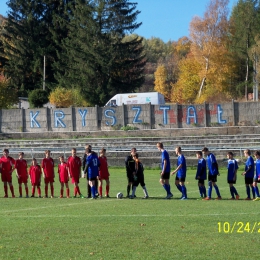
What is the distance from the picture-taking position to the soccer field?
10969 millimetres

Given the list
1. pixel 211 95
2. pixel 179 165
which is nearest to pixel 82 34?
pixel 211 95

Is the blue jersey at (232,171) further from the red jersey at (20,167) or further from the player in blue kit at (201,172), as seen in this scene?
the red jersey at (20,167)

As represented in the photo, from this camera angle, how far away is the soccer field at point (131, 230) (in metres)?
11.0

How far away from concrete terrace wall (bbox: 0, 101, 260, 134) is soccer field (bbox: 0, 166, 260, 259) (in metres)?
29.0

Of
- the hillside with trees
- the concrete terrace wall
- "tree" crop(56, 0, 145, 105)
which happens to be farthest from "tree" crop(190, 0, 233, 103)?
the concrete terrace wall

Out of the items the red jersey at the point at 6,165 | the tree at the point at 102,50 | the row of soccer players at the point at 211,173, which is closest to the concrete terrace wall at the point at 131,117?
the tree at the point at 102,50

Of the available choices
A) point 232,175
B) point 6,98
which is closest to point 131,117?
point 6,98

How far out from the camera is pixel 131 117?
5116 centimetres

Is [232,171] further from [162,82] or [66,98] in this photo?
[162,82]

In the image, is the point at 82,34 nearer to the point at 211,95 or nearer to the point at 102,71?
the point at 102,71

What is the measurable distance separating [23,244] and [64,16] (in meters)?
66.6

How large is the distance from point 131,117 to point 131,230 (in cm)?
3797

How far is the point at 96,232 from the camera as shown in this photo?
1317 centimetres

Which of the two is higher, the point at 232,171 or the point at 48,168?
the point at 48,168
